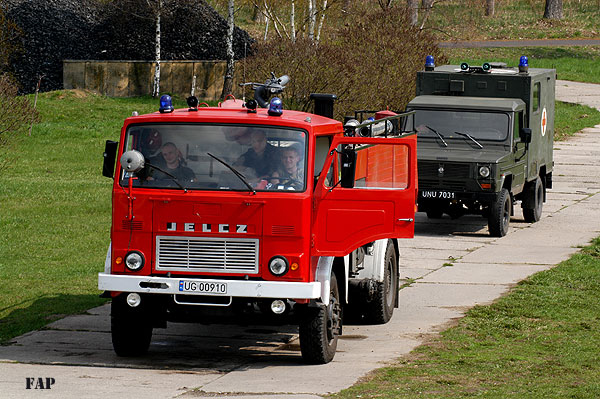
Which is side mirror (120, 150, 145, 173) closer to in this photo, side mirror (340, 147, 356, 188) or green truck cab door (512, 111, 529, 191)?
side mirror (340, 147, 356, 188)

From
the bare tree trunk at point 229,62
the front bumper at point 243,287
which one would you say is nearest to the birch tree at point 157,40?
the bare tree trunk at point 229,62

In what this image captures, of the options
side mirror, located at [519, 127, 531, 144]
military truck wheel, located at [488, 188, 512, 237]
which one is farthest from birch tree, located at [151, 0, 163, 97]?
military truck wheel, located at [488, 188, 512, 237]

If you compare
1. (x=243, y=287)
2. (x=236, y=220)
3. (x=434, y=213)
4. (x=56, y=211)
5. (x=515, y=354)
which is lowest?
(x=56, y=211)

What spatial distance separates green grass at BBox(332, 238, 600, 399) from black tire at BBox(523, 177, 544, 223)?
20.4ft

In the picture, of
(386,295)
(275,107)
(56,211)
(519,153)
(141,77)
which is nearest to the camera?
(275,107)

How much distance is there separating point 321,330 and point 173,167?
6.38 feet

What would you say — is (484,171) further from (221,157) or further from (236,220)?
(236,220)

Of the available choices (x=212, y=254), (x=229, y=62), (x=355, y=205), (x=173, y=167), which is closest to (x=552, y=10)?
(x=229, y=62)

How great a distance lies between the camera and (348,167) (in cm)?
A: 1042

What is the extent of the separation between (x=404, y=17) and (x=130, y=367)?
2611cm

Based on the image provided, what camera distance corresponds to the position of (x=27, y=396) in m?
9.21

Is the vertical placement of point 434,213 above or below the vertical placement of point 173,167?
below

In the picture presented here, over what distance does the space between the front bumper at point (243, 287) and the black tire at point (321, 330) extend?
0.25 metres

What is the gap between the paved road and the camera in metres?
9.61
